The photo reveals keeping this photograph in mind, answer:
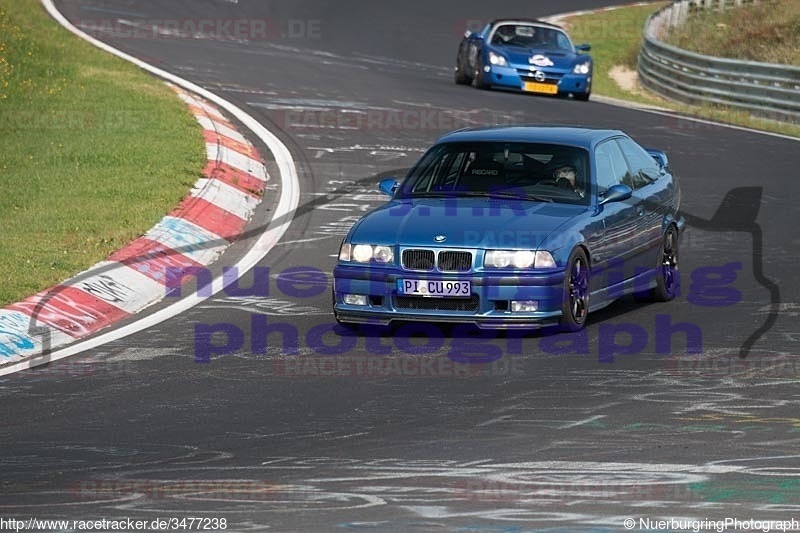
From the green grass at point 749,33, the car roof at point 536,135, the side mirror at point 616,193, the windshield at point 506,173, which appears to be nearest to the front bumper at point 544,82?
the green grass at point 749,33

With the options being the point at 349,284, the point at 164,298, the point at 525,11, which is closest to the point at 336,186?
the point at 164,298

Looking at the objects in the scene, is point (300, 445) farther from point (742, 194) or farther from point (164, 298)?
point (742, 194)

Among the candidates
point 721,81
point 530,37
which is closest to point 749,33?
point 721,81

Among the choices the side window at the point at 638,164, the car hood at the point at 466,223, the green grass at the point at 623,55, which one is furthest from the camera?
the green grass at the point at 623,55

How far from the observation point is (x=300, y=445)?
311 inches

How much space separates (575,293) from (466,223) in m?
0.89

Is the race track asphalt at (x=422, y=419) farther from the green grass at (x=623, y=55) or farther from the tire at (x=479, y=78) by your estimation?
the tire at (x=479, y=78)

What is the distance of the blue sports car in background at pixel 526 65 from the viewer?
1078 inches

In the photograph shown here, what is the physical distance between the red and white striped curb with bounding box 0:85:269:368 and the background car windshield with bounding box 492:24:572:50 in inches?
419

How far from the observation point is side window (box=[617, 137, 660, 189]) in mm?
12630

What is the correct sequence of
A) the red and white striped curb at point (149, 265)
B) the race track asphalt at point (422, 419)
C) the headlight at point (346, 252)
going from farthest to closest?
the headlight at point (346, 252) → the red and white striped curb at point (149, 265) → the race track asphalt at point (422, 419)

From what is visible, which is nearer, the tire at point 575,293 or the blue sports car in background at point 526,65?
the tire at point 575,293

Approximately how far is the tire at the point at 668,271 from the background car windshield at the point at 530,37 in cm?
1568

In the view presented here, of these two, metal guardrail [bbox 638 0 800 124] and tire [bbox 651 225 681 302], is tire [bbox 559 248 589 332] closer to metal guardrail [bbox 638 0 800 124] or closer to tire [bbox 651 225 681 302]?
tire [bbox 651 225 681 302]
